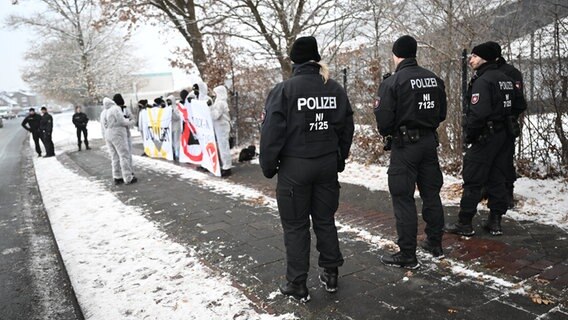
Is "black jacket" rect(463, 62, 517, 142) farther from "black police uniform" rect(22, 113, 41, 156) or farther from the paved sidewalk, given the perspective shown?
"black police uniform" rect(22, 113, 41, 156)

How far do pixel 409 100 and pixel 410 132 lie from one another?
0.93ft

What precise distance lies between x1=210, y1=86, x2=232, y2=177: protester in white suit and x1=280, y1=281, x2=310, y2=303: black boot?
583 cm

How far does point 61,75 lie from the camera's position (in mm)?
42719

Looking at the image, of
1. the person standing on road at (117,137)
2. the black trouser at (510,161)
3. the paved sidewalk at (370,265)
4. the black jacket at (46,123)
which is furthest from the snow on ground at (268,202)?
the black jacket at (46,123)

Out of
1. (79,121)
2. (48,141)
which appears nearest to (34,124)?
(48,141)

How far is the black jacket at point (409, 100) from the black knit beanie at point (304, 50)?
87 cm

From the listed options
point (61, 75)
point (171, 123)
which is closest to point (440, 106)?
point (171, 123)

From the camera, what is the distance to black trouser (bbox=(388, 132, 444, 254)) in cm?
376

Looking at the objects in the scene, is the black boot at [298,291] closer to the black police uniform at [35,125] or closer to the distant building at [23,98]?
the black police uniform at [35,125]

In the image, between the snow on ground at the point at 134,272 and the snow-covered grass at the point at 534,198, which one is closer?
the snow on ground at the point at 134,272

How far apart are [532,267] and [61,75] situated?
4722cm

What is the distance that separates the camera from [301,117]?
10.4 ft

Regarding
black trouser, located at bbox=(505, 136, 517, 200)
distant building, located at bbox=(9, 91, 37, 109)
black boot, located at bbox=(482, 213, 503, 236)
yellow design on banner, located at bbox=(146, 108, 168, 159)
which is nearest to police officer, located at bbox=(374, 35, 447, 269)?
black boot, located at bbox=(482, 213, 503, 236)

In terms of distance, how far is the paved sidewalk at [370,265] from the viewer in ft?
10.1
